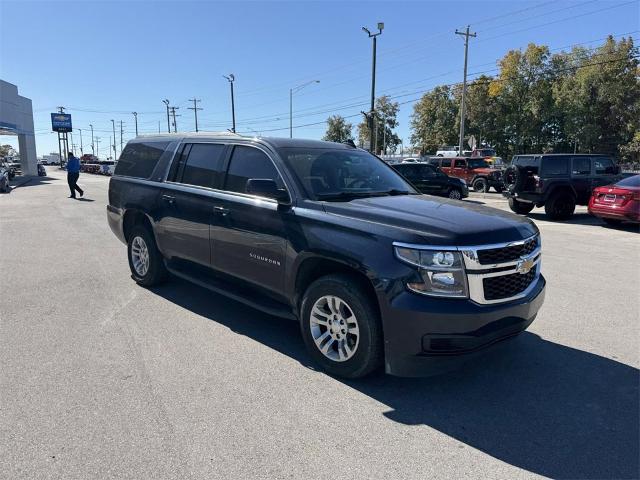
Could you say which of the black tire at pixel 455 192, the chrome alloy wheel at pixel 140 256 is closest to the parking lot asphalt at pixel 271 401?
the chrome alloy wheel at pixel 140 256

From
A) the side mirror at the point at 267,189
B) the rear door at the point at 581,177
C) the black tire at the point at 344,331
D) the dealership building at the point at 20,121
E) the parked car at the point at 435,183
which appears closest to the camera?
the black tire at the point at 344,331

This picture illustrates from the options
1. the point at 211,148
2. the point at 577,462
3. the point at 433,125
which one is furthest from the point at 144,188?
the point at 433,125

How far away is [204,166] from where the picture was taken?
510 cm

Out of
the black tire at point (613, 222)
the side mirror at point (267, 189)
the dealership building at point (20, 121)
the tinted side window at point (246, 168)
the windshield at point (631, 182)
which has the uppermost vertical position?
the dealership building at point (20, 121)

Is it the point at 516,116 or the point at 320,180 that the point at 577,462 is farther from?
the point at 516,116

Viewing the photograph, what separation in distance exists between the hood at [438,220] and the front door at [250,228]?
586 millimetres

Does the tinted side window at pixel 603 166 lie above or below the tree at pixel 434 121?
A: below

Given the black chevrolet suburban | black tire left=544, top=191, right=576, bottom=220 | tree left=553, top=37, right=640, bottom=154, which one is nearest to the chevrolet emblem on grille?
the black chevrolet suburban

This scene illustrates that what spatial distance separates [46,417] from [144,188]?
335cm

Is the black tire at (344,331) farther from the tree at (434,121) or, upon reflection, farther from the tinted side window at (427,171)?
the tree at (434,121)

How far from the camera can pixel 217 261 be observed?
470 cm

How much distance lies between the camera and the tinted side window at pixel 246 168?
4.34 meters

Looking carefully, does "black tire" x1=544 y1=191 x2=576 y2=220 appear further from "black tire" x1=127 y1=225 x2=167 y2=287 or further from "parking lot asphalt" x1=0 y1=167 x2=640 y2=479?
"black tire" x1=127 y1=225 x2=167 y2=287

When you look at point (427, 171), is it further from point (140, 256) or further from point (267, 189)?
point (267, 189)
